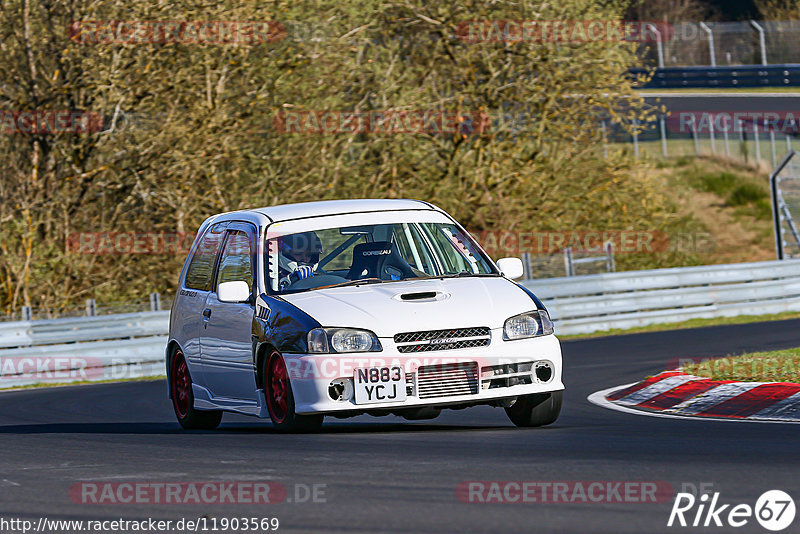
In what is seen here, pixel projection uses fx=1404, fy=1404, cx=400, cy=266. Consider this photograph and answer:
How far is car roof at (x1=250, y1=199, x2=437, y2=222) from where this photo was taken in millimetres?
10531

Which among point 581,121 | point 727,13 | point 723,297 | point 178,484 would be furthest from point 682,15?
point 178,484

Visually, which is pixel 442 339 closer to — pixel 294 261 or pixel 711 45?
pixel 294 261

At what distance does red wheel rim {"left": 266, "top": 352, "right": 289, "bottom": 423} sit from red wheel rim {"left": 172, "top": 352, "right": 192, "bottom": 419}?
168cm

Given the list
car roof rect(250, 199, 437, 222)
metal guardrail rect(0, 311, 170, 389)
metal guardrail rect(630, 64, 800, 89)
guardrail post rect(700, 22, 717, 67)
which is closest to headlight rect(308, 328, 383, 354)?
car roof rect(250, 199, 437, 222)

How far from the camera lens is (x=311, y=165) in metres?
26.2

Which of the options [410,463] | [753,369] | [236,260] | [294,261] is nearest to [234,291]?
[294,261]

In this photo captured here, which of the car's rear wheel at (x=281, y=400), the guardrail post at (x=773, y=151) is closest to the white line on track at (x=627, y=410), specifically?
the car's rear wheel at (x=281, y=400)

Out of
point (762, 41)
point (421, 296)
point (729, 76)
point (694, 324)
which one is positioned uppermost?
point (762, 41)

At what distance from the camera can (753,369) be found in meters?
12.0

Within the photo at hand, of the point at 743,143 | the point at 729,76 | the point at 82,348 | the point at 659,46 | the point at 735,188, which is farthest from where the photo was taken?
the point at 659,46

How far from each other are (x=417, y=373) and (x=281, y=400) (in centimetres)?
107

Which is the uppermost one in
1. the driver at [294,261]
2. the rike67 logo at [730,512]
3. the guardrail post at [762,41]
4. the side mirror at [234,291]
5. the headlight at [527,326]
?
the guardrail post at [762,41]

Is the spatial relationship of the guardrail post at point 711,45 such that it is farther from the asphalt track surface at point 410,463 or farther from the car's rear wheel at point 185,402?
the car's rear wheel at point 185,402

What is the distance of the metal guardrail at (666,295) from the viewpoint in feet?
72.8
